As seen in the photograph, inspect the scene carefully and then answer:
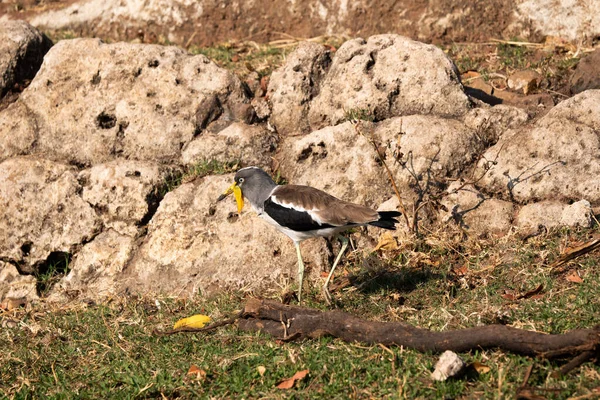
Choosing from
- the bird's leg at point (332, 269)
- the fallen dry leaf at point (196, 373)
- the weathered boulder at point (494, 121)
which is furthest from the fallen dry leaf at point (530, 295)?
the fallen dry leaf at point (196, 373)

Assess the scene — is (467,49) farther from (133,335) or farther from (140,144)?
(133,335)

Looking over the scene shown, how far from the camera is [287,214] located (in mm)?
6199

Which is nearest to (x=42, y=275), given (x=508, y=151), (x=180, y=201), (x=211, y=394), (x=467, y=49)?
(x=180, y=201)

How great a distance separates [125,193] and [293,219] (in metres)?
1.91

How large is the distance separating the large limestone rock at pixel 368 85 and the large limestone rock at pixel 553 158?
653 millimetres

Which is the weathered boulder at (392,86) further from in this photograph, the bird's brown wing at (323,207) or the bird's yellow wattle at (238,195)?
the bird's brown wing at (323,207)

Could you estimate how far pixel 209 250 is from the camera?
7012 millimetres

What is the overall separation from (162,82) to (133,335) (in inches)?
108

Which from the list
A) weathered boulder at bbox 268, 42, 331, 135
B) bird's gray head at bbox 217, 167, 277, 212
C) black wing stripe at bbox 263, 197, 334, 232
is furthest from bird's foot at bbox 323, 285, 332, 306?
weathered boulder at bbox 268, 42, 331, 135

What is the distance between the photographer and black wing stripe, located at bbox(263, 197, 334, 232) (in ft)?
20.1

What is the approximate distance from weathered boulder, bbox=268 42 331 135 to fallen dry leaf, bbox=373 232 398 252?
141 centimetres

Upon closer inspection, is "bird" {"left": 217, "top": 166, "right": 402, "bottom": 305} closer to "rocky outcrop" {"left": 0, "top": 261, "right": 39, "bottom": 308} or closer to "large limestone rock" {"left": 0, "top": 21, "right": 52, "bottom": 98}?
"rocky outcrop" {"left": 0, "top": 261, "right": 39, "bottom": 308}

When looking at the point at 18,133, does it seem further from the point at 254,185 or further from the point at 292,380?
the point at 292,380

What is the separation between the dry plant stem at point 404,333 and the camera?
184 inches
